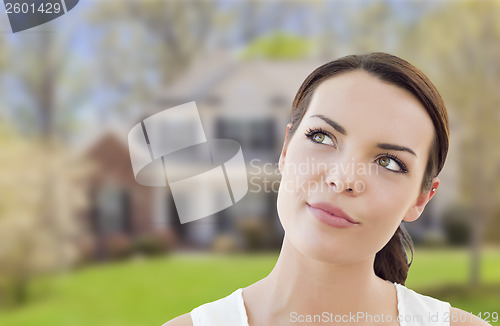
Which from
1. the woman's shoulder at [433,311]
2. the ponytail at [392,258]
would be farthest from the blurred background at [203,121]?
the woman's shoulder at [433,311]

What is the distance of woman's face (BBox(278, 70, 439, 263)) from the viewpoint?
105 centimetres

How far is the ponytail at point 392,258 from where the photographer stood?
1.32 meters

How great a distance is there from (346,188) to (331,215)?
6 cm

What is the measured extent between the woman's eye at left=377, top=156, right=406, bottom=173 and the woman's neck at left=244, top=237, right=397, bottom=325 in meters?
0.19

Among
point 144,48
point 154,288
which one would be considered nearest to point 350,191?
point 144,48

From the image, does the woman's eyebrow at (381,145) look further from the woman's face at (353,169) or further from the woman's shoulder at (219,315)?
the woman's shoulder at (219,315)

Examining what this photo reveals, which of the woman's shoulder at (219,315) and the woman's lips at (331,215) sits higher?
the woman's lips at (331,215)

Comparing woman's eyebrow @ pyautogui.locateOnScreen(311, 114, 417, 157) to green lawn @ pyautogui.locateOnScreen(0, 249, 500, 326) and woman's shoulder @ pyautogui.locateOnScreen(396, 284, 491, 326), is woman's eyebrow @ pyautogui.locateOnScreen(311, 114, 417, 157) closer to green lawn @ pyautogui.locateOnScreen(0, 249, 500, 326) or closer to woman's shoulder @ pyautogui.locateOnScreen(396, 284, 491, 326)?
woman's shoulder @ pyautogui.locateOnScreen(396, 284, 491, 326)

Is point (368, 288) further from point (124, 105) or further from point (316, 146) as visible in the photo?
point (124, 105)

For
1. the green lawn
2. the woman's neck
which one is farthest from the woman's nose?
the green lawn

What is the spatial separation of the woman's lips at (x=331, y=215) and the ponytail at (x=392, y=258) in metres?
0.32

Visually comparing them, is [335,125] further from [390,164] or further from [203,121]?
[203,121]

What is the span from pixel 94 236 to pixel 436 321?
4.14m

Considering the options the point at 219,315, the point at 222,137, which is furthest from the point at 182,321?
the point at 222,137
